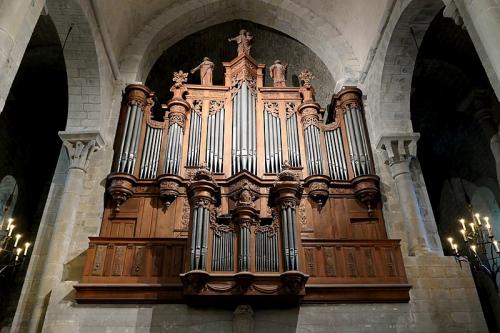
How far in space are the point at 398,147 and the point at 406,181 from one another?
36.0 inches

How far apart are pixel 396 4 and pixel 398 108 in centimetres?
250

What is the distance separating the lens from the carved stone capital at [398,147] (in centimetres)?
1062

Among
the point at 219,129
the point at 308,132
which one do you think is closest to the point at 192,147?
the point at 219,129

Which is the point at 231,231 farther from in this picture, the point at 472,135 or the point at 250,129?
the point at 472,135

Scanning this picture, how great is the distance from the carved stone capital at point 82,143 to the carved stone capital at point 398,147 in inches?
273

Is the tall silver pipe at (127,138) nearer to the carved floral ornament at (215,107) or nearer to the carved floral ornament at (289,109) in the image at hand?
the carved floral ornament at (215,107)

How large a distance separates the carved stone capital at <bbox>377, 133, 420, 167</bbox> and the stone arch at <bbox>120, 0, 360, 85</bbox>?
255 centimetres

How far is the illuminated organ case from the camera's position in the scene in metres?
8.41

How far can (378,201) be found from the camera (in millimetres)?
10430

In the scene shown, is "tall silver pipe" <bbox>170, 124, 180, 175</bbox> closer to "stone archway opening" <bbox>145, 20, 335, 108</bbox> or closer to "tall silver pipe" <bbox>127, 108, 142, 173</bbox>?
"tall silver pipe" <bbox>127, 108, 142, 173</bbox>

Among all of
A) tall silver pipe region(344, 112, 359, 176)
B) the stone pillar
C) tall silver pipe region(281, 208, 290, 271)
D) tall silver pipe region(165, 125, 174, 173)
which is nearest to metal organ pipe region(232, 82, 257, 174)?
tall silver pipe region(165, 125, 174, 173)

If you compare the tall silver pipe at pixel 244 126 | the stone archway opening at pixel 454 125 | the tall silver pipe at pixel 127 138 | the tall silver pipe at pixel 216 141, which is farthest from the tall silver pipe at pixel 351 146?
the tall silver pipe at pixel 127 138

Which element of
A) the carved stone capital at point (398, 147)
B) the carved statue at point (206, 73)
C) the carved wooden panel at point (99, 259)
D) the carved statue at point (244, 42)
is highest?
the carved statue at point (244, 42)

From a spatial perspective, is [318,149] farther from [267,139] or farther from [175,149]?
[175,149]
